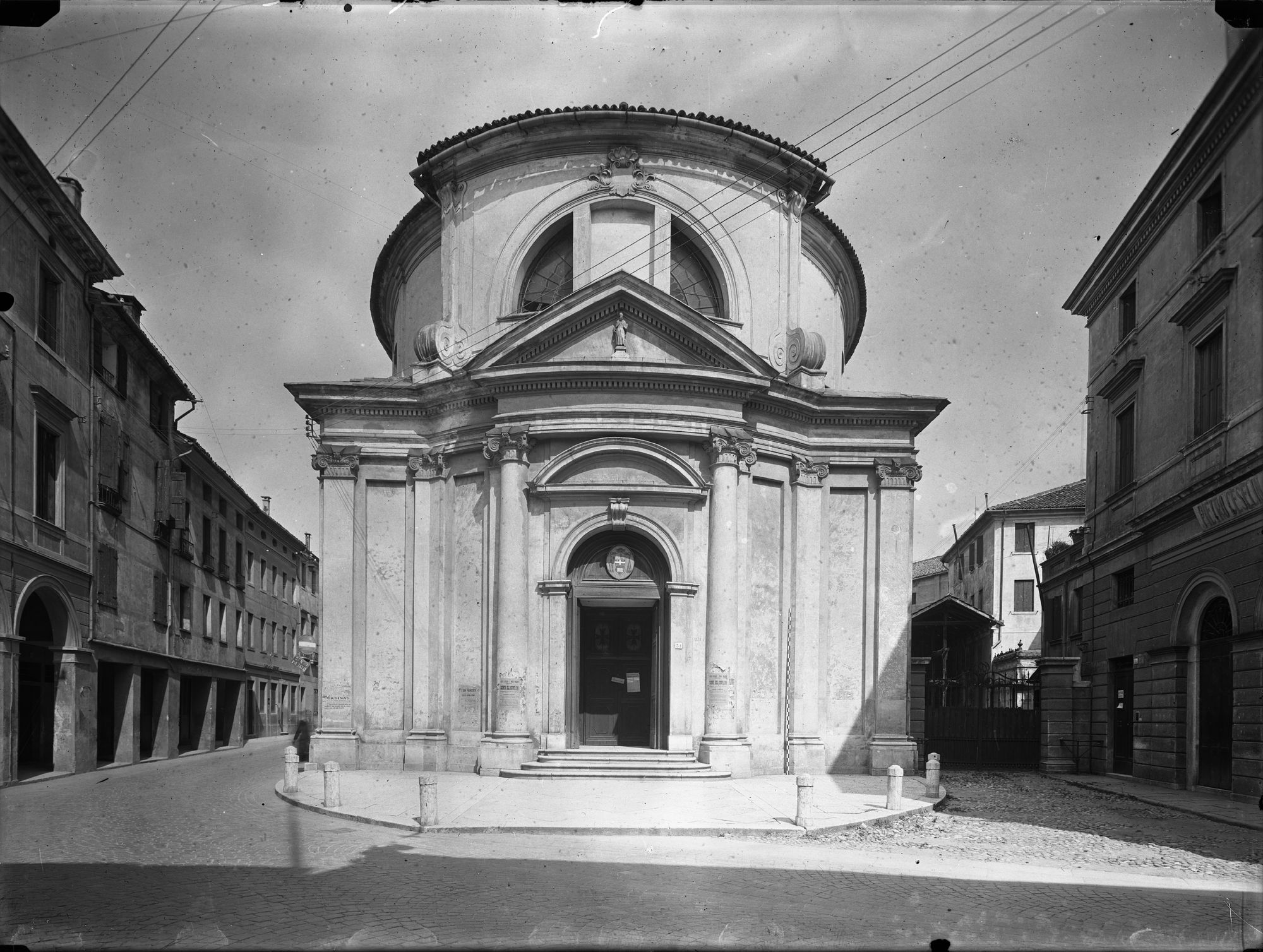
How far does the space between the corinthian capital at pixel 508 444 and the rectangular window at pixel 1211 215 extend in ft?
44.1

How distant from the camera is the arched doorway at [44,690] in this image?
20.9 m

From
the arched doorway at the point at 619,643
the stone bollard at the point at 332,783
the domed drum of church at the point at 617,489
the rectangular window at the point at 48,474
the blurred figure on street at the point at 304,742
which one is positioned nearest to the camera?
the stone bollard at the point at 332,783

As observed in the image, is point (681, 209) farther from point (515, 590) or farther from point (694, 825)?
point (694, 825)

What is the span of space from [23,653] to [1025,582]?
41207 millimetres

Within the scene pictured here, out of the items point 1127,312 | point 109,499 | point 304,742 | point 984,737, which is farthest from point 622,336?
point 304,742

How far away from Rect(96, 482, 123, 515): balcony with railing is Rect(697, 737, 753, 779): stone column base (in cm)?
1521

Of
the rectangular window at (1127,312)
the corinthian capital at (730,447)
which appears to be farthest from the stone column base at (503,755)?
the rectangular window at (1127,312)

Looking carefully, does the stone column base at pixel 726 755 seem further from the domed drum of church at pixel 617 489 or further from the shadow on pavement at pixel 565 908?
the shadow on pavement at pixel 565 908

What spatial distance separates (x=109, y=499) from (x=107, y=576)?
6.18 ft

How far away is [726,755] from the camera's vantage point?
1834cm

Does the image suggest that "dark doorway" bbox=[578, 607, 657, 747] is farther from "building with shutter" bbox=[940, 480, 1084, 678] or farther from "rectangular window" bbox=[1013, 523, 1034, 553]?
"rectangular window" bbox=[1013, 523, 1034, 553]

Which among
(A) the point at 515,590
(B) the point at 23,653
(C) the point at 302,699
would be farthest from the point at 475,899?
(C) the point at 302,699

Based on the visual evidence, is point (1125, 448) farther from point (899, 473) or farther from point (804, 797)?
point (804, 797)

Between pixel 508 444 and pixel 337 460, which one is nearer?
pixel 508 444
